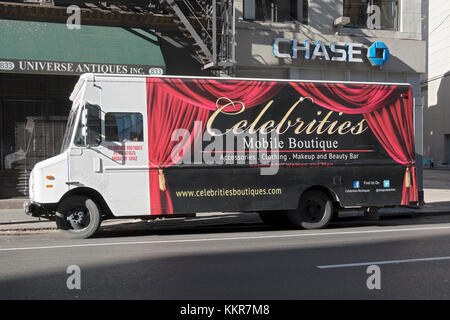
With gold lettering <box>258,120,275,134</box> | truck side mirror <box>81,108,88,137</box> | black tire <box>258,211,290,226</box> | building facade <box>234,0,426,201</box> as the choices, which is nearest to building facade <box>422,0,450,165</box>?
building facade <box>234,0,426,201</box>

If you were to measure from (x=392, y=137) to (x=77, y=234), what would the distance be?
7.20 meters

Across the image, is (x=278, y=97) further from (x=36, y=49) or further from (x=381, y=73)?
(x=381, y=73)

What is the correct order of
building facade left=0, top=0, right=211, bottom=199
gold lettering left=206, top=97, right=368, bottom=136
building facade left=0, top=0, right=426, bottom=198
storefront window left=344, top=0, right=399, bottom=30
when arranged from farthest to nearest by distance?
storefront window left=344, top=0, right=399, bottom=30
building facade left=0, top=0, right=426, bottom=198
building facade left=0, top=0, right=211, bottom=199
gold lettering left=206, top=97, right=368, bottom=136

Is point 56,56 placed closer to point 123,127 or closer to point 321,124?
point 123,127

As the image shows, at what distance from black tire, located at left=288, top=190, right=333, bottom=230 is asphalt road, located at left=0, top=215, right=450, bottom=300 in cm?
37

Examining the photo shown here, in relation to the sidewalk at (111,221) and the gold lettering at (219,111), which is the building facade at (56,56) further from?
the gold lettering at (219,111)

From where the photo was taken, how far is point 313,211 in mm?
10852

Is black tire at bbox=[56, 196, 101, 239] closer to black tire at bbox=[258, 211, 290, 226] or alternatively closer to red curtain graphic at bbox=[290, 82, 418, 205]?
black tire at bbox=[258, 211, 290, 226]

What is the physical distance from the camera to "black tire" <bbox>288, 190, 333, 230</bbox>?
1073 cm

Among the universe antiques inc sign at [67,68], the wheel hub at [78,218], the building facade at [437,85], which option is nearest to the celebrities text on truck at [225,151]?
the wheel hub at [78,218]

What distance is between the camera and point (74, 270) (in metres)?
6.56

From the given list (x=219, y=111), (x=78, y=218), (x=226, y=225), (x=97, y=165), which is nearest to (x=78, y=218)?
(x=78, y=218)

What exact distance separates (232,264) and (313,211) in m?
4.39

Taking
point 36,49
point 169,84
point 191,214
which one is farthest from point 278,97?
point 36,49
